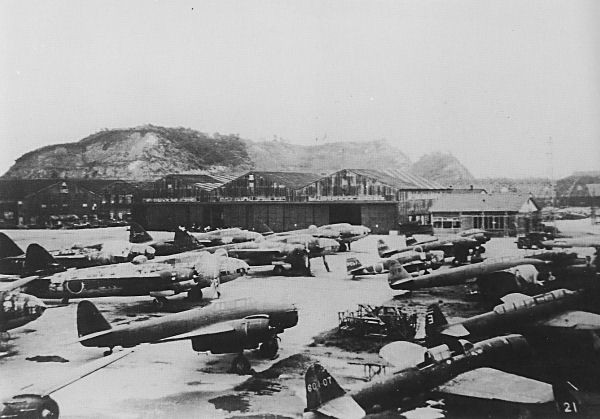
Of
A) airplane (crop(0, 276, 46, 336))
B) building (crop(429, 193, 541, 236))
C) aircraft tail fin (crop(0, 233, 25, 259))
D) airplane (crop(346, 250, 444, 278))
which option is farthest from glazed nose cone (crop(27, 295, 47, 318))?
building (crop(429, 193, 541, 236))

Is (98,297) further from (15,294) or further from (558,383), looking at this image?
(558,383)

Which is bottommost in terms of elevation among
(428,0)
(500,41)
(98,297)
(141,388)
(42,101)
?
(141,388)

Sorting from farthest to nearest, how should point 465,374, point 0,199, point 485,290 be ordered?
point 0,199, point 485,290, point 465,374

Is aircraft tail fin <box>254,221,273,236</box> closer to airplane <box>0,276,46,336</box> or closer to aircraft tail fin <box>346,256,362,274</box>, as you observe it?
aircraft tail fin <box>346,256,362,274</box>

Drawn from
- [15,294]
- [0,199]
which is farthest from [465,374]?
[0,199]

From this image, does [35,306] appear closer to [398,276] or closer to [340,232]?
[340,232]

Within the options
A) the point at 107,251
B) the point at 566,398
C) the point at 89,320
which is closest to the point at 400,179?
the point at 566,398

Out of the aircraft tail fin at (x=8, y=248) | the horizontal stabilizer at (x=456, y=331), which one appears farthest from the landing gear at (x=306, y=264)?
the aircraft tail fin at (x=8, y=248)
